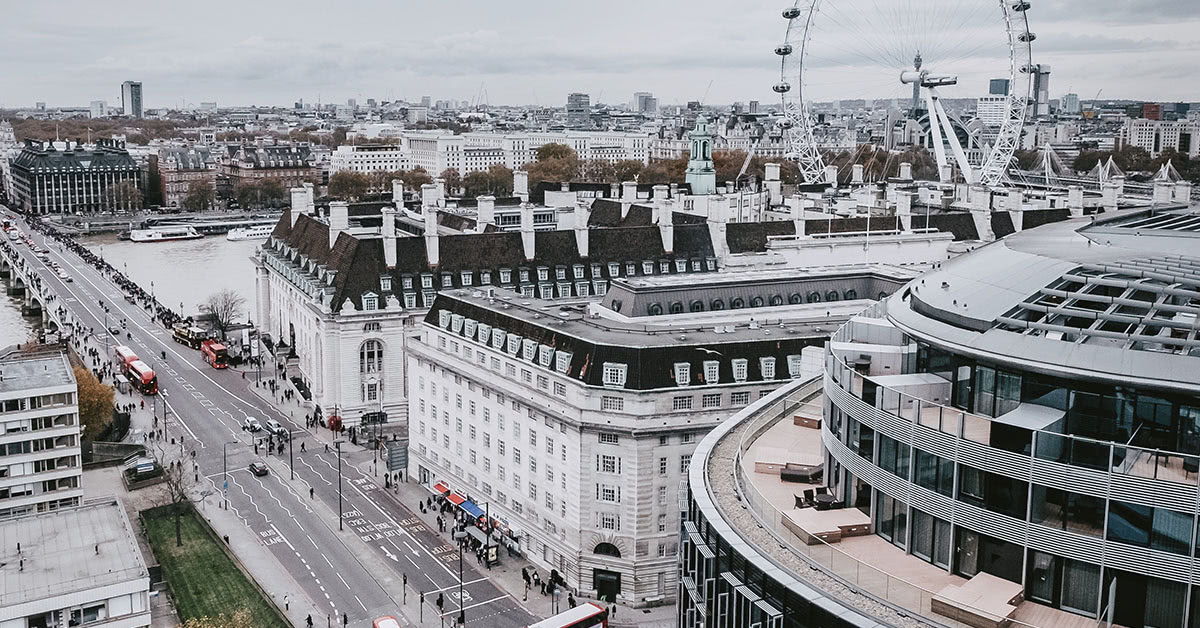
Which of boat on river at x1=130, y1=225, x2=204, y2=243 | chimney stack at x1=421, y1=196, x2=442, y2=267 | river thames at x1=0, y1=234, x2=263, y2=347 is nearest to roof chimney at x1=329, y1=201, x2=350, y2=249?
chimney stack at x1=421, y1=196, x2=442, y2=267

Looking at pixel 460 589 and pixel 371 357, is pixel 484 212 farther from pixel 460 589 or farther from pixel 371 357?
pixel 460 589

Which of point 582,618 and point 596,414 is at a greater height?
point 596,414

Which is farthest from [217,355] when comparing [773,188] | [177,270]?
[177,270]

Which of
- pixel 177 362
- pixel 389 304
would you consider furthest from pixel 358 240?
pixel 177 362

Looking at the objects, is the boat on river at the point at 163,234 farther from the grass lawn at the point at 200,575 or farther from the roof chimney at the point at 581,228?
the grass lawn at the point at 200,575

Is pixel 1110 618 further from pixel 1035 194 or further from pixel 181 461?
pixel 1035 194

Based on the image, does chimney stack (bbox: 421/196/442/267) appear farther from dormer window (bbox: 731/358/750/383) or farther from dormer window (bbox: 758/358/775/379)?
dormer window (bbox: 758/358/775/379)

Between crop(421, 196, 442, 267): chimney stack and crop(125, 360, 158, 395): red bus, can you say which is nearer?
crop(421, 196, 442, 267): chimney stack
